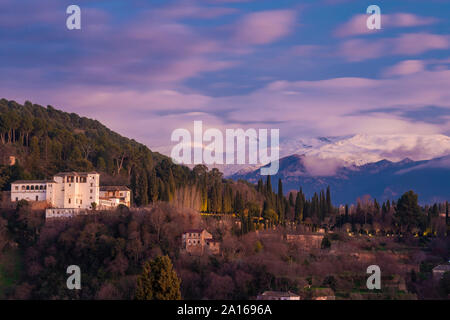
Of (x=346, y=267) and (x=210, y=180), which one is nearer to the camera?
(x=346, y=267)

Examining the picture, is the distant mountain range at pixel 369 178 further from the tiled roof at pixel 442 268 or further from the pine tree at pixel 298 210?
the tiled roof at pixel 442 268

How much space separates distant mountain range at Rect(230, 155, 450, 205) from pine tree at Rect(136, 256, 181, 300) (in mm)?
128898

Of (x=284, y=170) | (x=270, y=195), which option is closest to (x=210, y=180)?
(x=270, y=195)

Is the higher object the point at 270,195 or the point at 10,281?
the point at 270,195

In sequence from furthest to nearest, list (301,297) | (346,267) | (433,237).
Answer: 1. (433,237)
2. (346,267)
3. (301,297)

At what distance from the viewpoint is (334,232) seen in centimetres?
5841

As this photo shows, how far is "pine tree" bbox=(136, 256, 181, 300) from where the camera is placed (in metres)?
29.5

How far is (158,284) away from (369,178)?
15667 cm

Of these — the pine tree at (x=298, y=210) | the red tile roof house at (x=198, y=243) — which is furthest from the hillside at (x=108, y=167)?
the red tile roof house at (x=198, y=243)

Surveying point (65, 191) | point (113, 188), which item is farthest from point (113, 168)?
point (65, 191)

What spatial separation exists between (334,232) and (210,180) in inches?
536

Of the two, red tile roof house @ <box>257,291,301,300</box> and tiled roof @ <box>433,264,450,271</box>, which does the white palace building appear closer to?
red tile roof house @ <box>257,291,301,300</box>
